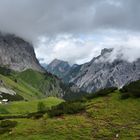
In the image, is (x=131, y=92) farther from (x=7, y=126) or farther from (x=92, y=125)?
(x=7, y=126)

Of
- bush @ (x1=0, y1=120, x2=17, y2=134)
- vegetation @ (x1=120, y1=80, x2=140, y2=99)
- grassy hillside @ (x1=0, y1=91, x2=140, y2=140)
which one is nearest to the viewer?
grassy hillside @ (x1=0, y1=91, x2=140, y2=140)

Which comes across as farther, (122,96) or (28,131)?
(122,96)

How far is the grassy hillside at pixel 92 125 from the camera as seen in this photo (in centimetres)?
8363

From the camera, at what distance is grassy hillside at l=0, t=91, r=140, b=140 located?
83.6 metres

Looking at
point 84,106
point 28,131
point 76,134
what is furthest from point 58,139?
point 84,106

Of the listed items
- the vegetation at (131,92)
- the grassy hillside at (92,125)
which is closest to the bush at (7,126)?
the grassy hillside at (92,125)

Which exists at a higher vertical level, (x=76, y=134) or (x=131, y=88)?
(x=131, y=88)

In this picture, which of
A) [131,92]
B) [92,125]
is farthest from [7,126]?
[131,92]

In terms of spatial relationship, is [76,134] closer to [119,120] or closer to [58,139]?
[58,139]

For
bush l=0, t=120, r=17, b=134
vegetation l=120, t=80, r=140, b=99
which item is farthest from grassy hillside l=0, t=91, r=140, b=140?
vegetation l=120, t=80, r=140, b=99

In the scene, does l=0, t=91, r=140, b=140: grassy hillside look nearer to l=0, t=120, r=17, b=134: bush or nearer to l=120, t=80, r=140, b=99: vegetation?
l=0, t=120, r=17, b=134: bush

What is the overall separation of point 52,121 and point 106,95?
3303 cm

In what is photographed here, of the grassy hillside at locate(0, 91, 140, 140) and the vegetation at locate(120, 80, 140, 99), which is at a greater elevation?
the vegetation at locate(120, 80, 140, 99)

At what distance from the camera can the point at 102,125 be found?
299 ft
